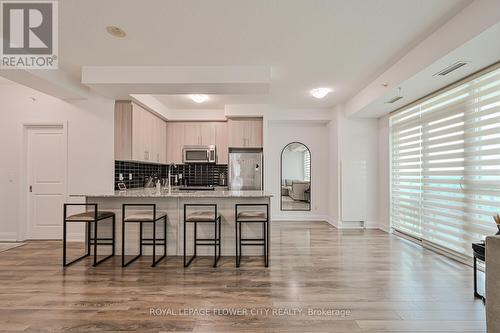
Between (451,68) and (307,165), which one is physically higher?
(451,68)

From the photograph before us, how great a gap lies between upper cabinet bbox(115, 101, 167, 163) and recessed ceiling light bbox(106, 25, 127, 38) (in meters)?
1.88

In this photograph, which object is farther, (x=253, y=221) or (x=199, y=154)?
(x=199, y=154)

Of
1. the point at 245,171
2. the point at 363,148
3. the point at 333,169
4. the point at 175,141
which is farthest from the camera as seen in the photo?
the point at 175,141

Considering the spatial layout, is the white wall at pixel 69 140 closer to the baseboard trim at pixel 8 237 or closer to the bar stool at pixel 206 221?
the baseboard trim at pixel 8 237

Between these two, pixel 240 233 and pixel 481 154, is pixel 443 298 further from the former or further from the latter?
pixel 240 233

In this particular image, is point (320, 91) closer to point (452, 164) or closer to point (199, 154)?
point (452, 164)

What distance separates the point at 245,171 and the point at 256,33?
3382mm

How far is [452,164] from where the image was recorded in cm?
356

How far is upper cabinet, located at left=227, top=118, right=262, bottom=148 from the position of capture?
5805mm

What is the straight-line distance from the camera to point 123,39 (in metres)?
2.91

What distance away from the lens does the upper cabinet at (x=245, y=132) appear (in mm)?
5805

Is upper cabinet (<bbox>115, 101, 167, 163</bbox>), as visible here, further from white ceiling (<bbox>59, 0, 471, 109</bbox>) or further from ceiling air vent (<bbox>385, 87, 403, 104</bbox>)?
ceiling air vent (<bbox>385, 87, 403, 104</bbox>)

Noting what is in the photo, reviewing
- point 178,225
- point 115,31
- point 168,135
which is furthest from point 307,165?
point 115,31

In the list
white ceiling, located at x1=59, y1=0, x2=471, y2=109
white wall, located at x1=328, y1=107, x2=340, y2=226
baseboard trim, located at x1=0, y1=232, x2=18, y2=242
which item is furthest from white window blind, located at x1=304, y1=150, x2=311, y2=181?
baseboard trim, located at x1=0, y1=232, x2=18, y2=242
